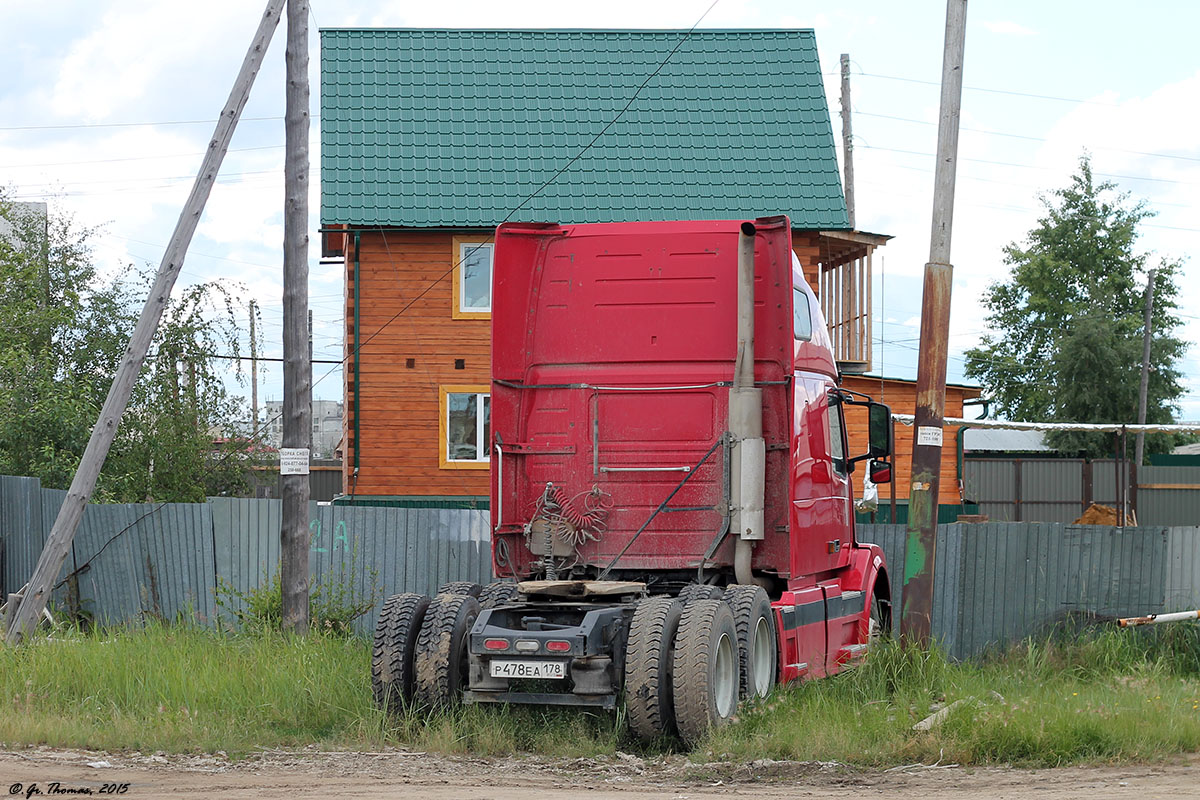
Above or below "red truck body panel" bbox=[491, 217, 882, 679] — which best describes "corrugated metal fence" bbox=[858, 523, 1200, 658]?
below

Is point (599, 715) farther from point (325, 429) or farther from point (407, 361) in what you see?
point (325, 429)

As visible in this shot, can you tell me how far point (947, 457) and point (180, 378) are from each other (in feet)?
52.7

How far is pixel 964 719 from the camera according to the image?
8258 millimetres

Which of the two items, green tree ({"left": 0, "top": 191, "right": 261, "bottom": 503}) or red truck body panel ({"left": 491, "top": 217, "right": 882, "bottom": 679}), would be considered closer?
red truck body panel ({"left": 491, "top": 217, "right": 882, "bottom": 679})

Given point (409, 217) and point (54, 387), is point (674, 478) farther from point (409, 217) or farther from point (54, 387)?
point (409, 217)

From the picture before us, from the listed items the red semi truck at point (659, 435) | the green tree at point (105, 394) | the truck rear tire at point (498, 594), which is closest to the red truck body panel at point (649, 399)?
the red semi truck at point (659, 435)

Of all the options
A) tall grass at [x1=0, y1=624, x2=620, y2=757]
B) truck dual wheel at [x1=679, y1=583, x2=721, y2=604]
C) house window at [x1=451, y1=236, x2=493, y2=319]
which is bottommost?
tall grass at [x1=0, y1=624, x2=620, y2=757]

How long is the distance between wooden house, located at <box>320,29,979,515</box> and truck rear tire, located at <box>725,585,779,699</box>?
1445 cm

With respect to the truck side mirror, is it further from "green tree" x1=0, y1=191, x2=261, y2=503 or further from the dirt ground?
"green tree" x1=0, y1=191, x2=261, y2=503

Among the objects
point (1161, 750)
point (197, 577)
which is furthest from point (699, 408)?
point (197, 577)

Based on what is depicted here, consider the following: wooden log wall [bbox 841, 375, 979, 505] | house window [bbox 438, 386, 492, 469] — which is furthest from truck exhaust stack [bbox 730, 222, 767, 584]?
wooden log wall [bbox 841, 375, 979, 505]

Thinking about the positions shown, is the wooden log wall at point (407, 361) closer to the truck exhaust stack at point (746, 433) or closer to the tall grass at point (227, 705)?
the tall grass at point (227, 705)

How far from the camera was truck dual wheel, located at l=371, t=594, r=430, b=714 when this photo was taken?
341 inches

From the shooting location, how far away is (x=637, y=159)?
24.8 metres
